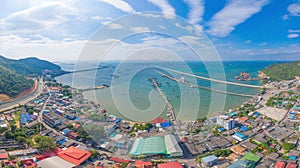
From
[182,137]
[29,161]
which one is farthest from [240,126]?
[29,161]

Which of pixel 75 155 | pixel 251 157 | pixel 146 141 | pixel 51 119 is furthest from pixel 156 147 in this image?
pixel 51 119

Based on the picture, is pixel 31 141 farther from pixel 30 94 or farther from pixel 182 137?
pixel 30 94

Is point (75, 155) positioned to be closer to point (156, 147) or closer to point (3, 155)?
point (3, 155)

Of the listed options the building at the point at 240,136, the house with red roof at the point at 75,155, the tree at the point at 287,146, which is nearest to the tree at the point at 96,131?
the house with red roof at the point at 75,155

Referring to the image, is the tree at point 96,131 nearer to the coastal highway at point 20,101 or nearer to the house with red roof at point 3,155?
the house with red roof at point 3,155

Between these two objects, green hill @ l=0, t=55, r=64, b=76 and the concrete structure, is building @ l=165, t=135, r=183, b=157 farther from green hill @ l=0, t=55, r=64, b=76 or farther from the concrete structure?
green hill @ l=0, t=55, r=64, b=76
